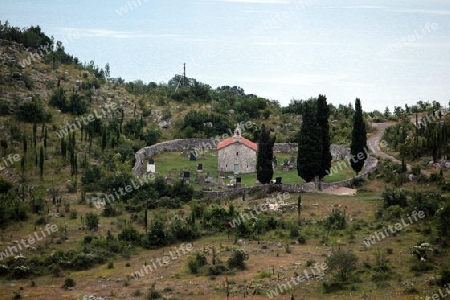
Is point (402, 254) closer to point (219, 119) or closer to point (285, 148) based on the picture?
point (285, 148)

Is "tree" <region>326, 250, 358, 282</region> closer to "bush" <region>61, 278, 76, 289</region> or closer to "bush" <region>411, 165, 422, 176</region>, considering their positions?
"bush" <region>61, 278, 76, 289</region>

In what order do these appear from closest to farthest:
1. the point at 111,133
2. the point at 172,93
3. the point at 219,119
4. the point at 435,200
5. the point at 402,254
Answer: the point at 402,254 < the point at 435,200 < the point at 111,133 < the point at 219,119 < the point at 172,93

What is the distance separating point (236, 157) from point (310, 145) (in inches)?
416

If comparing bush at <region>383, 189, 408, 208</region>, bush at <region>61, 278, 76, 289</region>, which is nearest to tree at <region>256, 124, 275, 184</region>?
bush at <region>383, 189, 408, 208</region>

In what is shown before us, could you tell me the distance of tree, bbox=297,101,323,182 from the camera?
2073 inches

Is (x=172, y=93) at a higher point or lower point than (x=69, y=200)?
higher

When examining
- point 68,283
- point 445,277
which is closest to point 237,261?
point 68,283

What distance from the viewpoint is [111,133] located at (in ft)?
230

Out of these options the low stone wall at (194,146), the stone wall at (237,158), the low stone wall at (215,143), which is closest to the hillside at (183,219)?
the low stone wall at (215,143)

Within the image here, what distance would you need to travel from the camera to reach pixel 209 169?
6225cm

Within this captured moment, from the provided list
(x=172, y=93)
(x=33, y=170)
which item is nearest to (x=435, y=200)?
(x=33, y=170)

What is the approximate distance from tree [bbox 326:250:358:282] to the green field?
2008 cm

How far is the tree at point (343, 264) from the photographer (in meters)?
Result: 35.7

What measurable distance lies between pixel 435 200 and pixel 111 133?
116 feet
